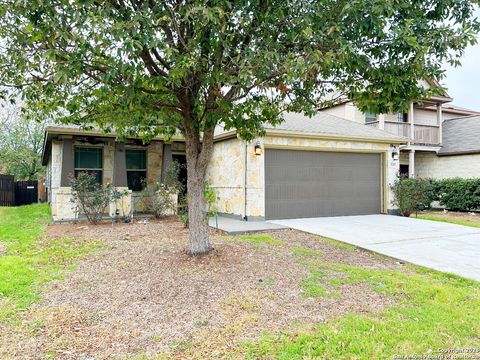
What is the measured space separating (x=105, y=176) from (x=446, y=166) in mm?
15912

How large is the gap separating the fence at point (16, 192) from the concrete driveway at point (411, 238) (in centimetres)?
1582

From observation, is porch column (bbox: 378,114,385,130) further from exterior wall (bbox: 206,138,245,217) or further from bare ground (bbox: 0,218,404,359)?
bare ground (bbox: 0,218,404,359)

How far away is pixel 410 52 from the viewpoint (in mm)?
4297

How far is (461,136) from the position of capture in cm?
1748

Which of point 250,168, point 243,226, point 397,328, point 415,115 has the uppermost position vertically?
point 415,115

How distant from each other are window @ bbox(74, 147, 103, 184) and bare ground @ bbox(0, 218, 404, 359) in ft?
19.6

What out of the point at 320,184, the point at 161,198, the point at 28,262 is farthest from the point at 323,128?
the point at 28,262

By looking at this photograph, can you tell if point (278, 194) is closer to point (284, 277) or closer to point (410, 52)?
point (284, 277)

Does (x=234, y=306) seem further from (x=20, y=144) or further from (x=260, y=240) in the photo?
(x=20, y=144)

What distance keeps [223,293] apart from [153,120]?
→ 3468 mm

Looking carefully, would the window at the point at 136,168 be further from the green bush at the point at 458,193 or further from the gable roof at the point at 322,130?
the green bush at the point at 458,193

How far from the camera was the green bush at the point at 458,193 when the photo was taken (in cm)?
1391

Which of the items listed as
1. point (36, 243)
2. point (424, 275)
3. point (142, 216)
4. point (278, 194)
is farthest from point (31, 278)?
point (278, 194)

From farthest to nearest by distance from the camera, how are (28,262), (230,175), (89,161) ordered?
(89,161) < (230,175) < (28,262)
